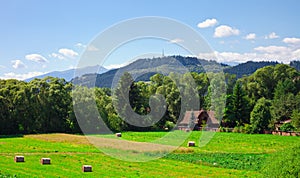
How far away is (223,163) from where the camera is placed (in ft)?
97.8

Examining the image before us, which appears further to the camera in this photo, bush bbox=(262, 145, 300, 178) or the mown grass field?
the mown grass field

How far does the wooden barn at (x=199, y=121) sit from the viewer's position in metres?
73.1

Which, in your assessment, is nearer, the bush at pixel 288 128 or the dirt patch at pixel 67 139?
the dirt patch at pixel 67 139

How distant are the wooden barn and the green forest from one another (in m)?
1.57

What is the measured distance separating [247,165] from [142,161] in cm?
774

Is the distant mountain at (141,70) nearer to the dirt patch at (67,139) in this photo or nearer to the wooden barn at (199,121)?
the dirt patch at (67,139)

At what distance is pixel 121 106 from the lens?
230ft

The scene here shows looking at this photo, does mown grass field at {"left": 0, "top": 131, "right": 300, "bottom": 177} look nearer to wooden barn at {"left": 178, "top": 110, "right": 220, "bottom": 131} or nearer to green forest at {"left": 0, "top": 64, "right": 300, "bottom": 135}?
green forest at {"left": 0, "top": 64, "right": 300, "bottom": 135}

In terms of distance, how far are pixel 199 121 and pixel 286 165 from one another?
208 ft

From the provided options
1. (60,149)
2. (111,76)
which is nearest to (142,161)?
(60,149)

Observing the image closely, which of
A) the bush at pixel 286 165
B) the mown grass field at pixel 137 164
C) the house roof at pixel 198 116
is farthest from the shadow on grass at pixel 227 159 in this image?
the house roof at pixel 198 116

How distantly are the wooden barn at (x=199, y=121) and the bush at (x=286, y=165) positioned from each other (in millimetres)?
57355

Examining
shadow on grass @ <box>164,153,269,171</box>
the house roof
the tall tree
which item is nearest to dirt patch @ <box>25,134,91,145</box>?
shadow on grass @ <box>164,153,269,171</box>

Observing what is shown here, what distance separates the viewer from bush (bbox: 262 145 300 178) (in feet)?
42.3
